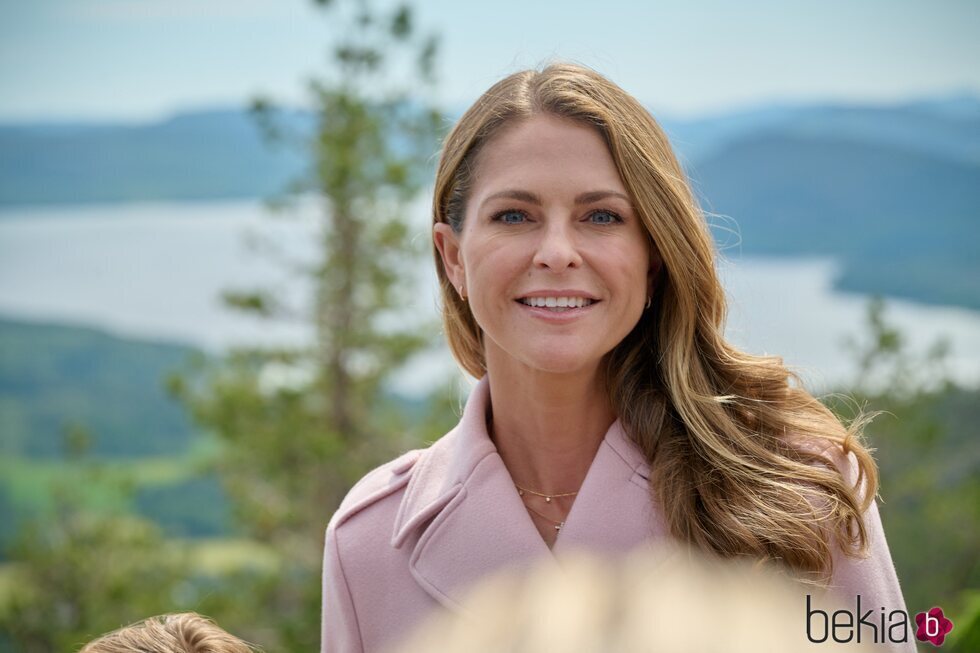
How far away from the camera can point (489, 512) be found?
7.66 feet

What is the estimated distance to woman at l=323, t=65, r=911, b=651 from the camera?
2.11 m

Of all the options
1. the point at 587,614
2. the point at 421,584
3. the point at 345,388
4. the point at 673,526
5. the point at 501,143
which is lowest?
the point at 345,388

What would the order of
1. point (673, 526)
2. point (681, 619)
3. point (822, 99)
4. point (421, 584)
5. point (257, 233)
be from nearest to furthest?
point (681, 619) → point (673, 526) → point (421, 584) → point (257, 233) → point (822, 99)

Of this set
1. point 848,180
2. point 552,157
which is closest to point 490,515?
point 552,157

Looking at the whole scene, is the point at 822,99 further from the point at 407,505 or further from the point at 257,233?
the point at 407,505

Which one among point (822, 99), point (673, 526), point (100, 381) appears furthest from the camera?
point (100, 381)

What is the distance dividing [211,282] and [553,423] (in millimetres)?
7985

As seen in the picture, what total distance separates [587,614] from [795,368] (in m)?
1.58

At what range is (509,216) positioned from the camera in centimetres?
219

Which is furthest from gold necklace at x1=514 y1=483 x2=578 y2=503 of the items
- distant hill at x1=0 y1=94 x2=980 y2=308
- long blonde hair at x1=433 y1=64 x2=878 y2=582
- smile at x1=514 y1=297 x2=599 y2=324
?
distant hill at x1=0 y1=94 x2=980 y2=308

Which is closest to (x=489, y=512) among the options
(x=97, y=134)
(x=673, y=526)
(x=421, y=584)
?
(x=421, y=584)

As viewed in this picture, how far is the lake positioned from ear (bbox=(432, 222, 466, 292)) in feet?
10.2

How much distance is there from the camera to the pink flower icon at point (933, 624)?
2.01m

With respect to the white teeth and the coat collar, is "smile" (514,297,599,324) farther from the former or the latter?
the coat collar
